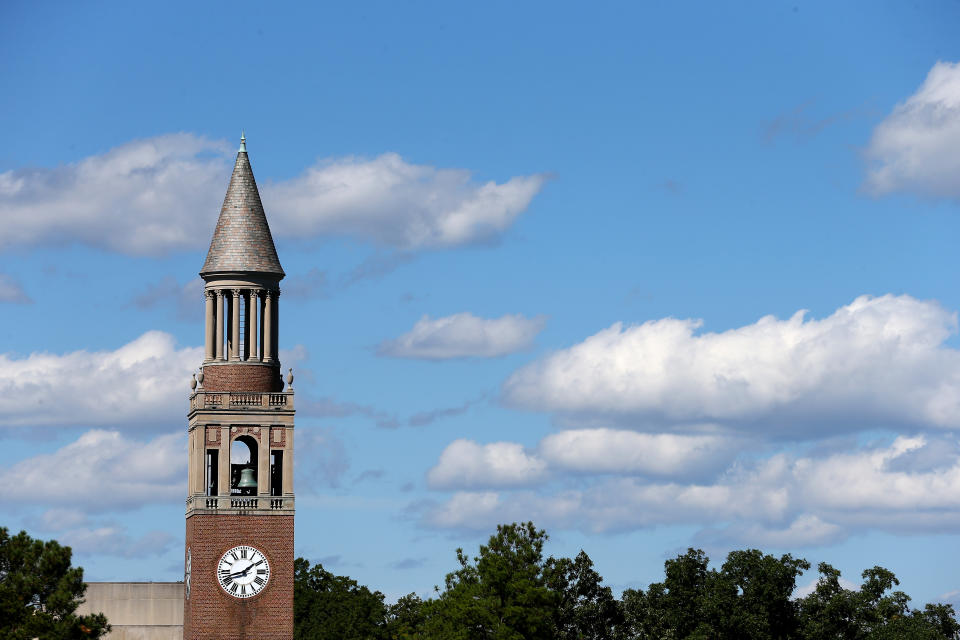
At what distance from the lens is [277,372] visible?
97.1 meters

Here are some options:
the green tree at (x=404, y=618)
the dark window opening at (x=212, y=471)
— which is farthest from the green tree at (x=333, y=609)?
the dark window opening at (x=212, y=471)

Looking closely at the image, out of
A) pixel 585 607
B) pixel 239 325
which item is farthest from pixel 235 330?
pixel 585 607

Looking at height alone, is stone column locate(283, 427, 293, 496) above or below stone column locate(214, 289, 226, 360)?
below

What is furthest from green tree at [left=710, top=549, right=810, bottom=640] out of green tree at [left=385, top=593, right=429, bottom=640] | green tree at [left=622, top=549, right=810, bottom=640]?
green tree at [left=385, top=593, right=429, bottom=640]

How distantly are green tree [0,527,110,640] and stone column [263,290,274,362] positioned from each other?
13.7 m

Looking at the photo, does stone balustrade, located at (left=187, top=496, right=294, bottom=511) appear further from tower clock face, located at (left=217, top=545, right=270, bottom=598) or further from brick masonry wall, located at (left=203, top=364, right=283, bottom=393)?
brick masonry wall, located at (left=203, top=364, right=283, bottom=393)

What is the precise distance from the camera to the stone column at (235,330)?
316 ft

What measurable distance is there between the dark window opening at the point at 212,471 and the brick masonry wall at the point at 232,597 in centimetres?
173

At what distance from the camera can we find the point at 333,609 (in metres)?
153

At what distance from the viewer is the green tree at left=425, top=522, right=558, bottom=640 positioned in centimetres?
Result: 10719

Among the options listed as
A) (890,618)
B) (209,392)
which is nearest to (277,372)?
(209,392)

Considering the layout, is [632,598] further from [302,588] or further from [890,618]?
[302,588]

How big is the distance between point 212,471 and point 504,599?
19.8 metres

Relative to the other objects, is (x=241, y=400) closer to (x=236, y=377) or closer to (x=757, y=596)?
(x=236, y=377)
